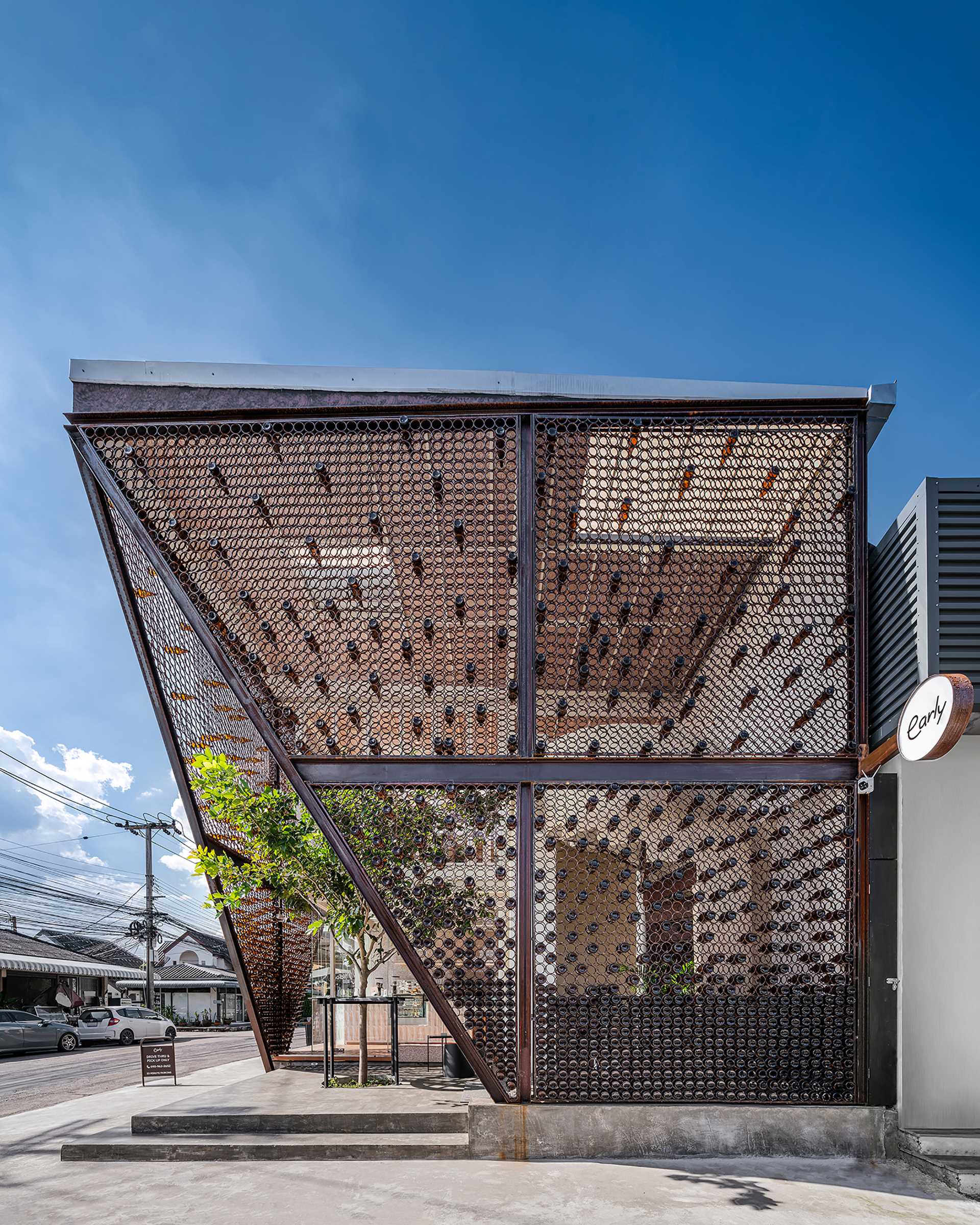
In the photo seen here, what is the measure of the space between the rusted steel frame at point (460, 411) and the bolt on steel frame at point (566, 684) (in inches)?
0.9

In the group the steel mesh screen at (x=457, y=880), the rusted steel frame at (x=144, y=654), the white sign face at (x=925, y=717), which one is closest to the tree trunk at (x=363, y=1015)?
the rusted steel frame at (x=144, y=654)

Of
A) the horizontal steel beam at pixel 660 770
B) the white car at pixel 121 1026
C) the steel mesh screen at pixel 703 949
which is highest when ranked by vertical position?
the horizontal steel beam at pixel 660 770

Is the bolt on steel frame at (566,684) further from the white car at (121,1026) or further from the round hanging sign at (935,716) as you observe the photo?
the white car at (121,1026)

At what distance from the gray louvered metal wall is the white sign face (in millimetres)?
409

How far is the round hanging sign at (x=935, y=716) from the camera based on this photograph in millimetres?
4750

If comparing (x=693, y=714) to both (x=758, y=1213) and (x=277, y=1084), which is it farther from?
(x=277, y=1084)

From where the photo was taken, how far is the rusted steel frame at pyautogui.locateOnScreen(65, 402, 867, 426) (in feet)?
22.0

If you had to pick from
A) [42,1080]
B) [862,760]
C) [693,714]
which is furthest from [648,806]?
[42,1080]

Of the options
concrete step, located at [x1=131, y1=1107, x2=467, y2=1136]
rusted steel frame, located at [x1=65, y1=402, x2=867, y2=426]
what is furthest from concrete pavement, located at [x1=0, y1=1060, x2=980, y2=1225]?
rusted steel frame, located at [x1=65, y1=402, x2=867, y2=426]

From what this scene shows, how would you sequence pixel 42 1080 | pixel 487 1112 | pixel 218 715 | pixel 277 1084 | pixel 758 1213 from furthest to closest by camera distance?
pixel 42 1080 → pixel 277 1084 → pixel 218 715 → pixel 487 1112 → pixel 758 1213

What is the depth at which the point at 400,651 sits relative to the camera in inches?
265

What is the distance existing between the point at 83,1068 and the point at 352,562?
14392 millimetres

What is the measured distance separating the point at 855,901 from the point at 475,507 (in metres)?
4.22

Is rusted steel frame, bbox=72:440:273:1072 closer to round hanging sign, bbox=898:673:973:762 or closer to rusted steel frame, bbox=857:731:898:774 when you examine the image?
rusted steel frame, bbox=857:731:898:774
